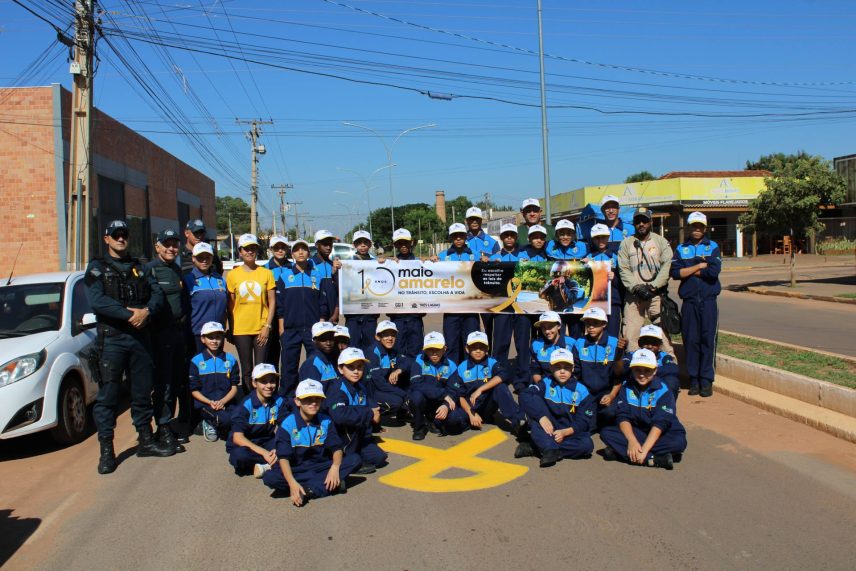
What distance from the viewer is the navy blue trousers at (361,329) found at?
8.23 meters

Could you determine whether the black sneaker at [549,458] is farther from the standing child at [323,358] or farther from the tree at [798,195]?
the tree at [798,195]

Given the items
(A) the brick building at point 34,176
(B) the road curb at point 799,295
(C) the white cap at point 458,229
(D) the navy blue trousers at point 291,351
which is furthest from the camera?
(A) the brick building at point 34,176

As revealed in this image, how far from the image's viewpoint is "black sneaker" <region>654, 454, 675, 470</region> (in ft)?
17.7

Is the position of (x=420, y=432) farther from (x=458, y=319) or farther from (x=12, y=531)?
(x=12, y=531)

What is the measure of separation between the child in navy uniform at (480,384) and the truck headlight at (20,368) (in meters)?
3.95

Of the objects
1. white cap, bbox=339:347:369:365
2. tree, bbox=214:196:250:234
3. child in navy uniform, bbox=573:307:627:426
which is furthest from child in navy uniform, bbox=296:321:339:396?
tree, bbox=214:196:250:234

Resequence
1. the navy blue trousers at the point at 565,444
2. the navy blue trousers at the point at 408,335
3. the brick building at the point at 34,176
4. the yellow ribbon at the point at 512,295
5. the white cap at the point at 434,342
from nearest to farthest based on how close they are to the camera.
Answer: the navy blue trousers at the point at 565,444 → the white cap at the point at 434,342 → the navy blue trousers at the point at 408,335 → the yellow ribbon at the point at 512,295 → the brick building at the point at 34,176

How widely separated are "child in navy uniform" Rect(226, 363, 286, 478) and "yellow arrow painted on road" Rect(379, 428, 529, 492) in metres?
1.04

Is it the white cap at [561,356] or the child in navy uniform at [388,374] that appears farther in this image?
the child in navy uniform at [388,374]

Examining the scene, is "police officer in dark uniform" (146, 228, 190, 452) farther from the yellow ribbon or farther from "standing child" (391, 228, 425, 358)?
the yellow ribbon

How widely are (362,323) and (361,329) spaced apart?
0.28 feet

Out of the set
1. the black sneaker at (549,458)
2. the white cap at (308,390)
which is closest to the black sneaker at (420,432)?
the black sneaker at (549,458)

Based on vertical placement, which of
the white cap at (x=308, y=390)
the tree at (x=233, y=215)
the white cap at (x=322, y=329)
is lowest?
the white cap at (x=308, y=390)

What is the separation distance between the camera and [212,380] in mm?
6617
